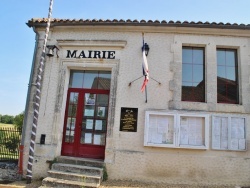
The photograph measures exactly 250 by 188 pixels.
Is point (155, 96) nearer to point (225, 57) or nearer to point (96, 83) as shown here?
point (96, 83)

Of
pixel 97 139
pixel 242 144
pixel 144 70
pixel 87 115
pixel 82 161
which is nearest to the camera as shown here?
pixel 144 70

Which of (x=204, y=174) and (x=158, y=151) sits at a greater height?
(x=158, y=151)

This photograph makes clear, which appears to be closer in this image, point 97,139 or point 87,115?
point 97,139

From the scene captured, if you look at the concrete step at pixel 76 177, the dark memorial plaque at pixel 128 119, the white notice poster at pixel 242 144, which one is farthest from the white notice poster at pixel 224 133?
the concrete step at pixel 76 177

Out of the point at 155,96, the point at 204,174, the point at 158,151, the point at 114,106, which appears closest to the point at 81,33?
the point at 114,106

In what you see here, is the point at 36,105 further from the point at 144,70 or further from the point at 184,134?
the point at 184,134

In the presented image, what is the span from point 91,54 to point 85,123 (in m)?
2.30

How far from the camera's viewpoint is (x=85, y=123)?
720 centimetres

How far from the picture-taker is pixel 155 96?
6781 mm

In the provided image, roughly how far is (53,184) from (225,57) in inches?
256

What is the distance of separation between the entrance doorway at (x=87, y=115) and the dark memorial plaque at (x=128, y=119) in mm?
683

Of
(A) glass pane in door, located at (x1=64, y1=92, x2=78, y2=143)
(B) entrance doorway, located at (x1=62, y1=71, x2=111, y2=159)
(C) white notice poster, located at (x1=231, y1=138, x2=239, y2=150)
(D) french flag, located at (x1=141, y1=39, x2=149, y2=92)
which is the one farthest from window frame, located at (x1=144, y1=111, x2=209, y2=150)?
(A) glass pane in door, located at (x1=64, y1=92, x2=78, y2=143)

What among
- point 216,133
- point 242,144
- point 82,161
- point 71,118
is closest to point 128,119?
point 82,161

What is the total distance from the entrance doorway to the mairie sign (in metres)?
0.57
